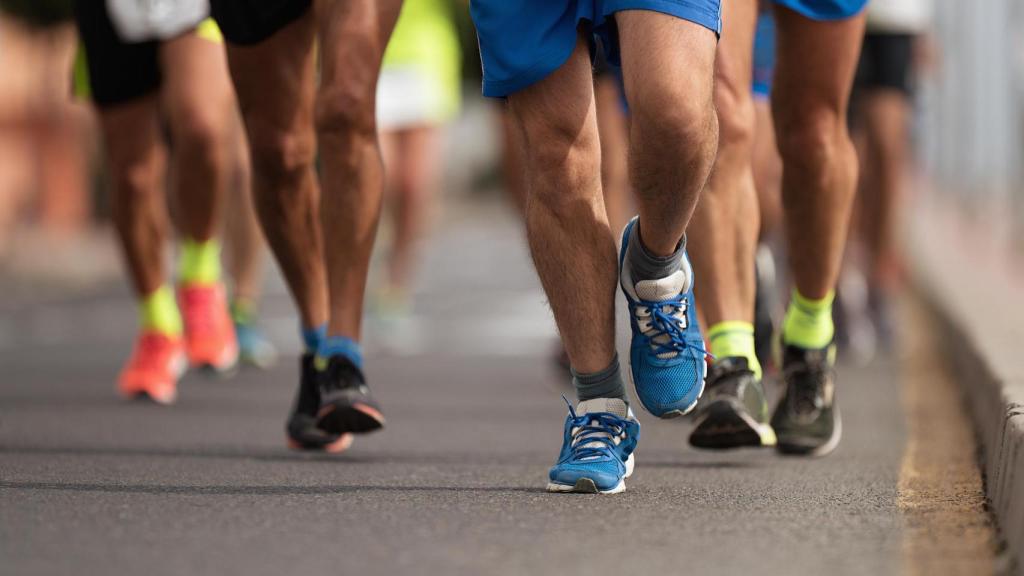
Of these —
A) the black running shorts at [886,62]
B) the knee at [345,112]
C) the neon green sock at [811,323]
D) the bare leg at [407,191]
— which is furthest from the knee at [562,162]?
the bare leg at [407,191]

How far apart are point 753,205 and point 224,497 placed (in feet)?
6.21

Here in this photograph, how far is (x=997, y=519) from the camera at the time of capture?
447 centimetres

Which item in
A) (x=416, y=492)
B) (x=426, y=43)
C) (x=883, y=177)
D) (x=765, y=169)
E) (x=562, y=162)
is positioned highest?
(x=426, y=43)

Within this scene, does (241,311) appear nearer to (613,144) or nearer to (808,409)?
(613,144)

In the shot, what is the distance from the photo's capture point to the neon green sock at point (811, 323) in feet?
19.9

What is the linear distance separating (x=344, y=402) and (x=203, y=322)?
8.47ft

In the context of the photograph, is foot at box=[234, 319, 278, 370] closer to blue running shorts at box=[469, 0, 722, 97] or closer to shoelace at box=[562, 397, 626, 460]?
shoelace at box=[562, 397, 626, 460]

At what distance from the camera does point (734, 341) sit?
5.61m

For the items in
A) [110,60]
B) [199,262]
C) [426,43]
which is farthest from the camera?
[426,43]

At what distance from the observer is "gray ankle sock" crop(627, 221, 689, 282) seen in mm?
4863

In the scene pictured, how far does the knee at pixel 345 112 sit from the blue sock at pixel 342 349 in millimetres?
557

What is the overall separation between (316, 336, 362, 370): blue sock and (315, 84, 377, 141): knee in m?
0.56

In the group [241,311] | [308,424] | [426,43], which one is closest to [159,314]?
[241,311]

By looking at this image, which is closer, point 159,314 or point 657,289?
point 657,289
